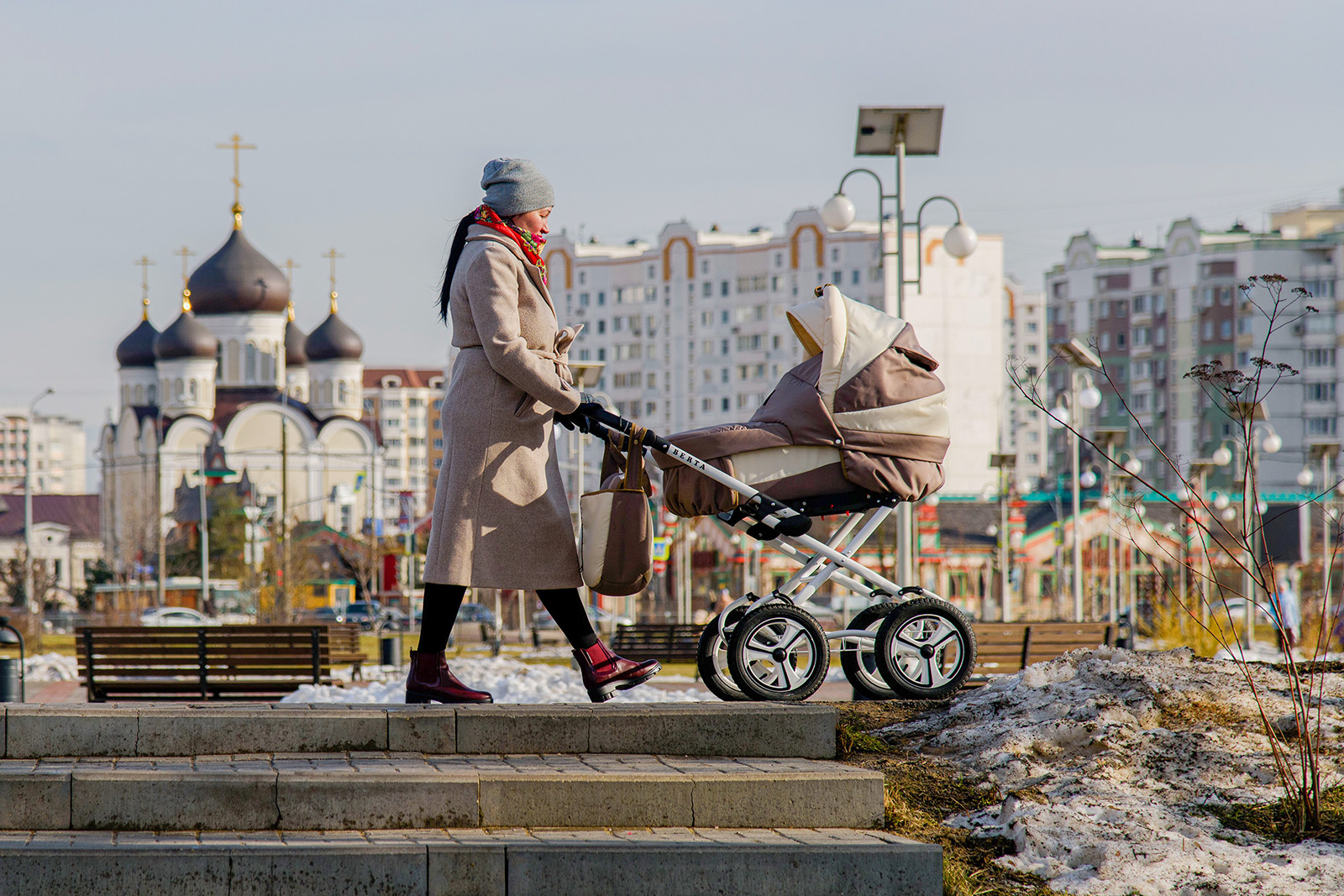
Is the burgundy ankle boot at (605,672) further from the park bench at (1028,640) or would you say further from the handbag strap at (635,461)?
the park bench at (1028,640)

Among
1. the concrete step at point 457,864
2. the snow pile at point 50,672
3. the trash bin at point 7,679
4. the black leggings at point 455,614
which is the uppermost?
the black leggings at point 455,614

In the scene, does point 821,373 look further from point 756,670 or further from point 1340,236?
point 1340,236

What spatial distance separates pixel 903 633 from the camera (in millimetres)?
6234

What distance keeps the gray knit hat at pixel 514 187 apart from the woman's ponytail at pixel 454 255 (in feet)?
0.47

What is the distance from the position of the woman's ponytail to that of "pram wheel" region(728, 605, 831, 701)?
69.0 inches

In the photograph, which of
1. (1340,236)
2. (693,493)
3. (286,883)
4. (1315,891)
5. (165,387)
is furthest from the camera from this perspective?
(1340,236)

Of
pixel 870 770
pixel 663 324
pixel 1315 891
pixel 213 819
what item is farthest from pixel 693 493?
pixel 663 324

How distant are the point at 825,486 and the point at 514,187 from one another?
171 cm

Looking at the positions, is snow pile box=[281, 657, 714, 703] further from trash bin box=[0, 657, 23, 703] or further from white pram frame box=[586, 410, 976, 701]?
white pram frame box=[586, 410, 976, 701]

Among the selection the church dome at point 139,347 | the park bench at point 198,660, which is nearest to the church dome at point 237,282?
the church dome at point 139,347

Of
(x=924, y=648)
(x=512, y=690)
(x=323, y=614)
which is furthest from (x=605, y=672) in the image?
(x=323, y=614)

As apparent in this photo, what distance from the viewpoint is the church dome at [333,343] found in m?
97.1

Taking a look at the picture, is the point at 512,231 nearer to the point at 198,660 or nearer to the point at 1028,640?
the point at 1028,640

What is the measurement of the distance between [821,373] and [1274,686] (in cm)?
223
